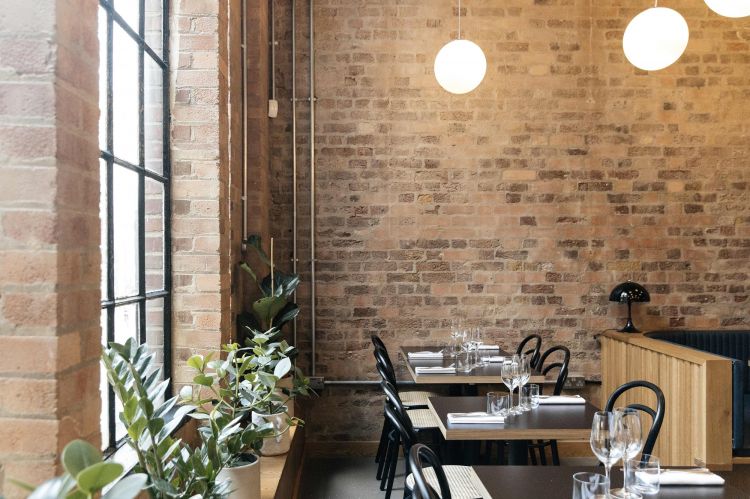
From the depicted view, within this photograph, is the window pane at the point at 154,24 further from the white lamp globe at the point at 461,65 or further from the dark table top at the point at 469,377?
the dark table top at the point at 469,377

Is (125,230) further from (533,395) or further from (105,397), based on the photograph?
(533,395)

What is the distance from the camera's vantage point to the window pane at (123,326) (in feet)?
8.81

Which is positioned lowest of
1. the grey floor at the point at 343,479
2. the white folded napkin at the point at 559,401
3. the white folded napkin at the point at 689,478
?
the grey floor at the point at 343,479

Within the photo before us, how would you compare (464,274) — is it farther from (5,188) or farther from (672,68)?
(5,188)

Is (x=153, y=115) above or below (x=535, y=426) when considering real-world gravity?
above

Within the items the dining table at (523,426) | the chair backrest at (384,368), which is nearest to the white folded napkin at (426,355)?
the chair backrest at (384,368)

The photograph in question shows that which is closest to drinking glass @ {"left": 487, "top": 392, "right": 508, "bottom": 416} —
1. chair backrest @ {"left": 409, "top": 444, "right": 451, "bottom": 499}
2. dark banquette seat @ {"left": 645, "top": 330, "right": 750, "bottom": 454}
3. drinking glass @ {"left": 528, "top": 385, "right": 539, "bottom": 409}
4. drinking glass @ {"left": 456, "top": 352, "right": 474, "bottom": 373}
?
drinking glass @ {"left": 528, "top": 385, "right": 539, "bottom": 409}

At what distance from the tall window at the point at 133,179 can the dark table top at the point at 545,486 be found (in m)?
1.37

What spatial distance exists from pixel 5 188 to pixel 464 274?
14.5 ft

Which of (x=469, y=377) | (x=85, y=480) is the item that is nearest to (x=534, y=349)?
(x=469, y=377)

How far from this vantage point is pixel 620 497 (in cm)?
202

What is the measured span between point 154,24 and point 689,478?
9.77 feet

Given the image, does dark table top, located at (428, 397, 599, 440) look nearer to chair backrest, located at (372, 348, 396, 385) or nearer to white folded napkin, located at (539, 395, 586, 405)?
white folded napkin, located at (539, 395, 586, 405)

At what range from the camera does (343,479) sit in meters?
5.04
